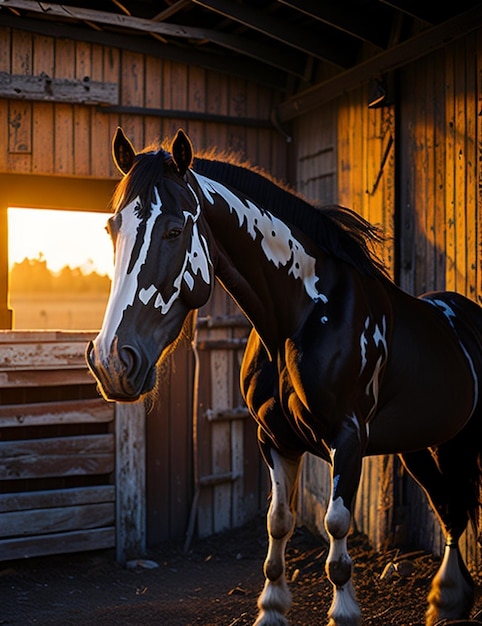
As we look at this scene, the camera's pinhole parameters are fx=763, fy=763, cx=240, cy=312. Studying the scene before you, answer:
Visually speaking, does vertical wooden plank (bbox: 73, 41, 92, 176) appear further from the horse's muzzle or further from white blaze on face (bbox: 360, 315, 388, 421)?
the horse's muzzle

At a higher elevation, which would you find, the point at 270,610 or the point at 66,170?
the point at 66,170

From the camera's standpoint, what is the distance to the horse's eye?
2.40 m

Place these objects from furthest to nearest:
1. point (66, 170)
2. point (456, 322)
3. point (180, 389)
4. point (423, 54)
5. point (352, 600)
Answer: point (180, 389) < point (66, 170) < point (423, 54) < point (456, 322) < point (352, 600)

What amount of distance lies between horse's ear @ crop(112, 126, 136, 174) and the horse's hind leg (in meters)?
2.03

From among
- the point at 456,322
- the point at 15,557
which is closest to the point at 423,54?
the point at 456,322

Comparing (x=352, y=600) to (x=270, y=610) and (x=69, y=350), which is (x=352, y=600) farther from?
(x=69, y=350)

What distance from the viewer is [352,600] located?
2.71 meters

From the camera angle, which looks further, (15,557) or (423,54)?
(15,557)

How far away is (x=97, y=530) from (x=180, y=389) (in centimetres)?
120

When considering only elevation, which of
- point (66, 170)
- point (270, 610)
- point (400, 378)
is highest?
point (66, 170)

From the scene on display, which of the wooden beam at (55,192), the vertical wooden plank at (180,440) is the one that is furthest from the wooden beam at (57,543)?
the wooden beam at (55,192)

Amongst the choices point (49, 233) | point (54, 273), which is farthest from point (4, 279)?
point (54, 273)

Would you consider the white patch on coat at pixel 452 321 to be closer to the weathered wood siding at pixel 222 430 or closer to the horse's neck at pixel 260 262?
the horse's neck at pixel 260 262

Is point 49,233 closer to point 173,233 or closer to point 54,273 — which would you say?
point 173,233
